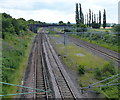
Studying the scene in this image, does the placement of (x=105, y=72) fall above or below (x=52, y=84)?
above

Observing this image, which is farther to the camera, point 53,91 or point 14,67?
point 14,67

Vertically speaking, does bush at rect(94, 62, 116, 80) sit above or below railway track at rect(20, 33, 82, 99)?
above

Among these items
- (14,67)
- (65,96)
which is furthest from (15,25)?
(65,96)

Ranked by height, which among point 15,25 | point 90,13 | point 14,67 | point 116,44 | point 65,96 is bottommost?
point 65,96

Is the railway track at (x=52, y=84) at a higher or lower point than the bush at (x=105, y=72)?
lower

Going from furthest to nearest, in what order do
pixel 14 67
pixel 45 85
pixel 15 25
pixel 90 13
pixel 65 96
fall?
1. pixel 90 13
2. pixel 15 25
3. pixel 14 67
4. pixel 45 85
5. pixel 65 96

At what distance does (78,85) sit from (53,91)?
2188 mm

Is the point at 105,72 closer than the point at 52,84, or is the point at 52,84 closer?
the point at 52,84

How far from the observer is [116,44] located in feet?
100

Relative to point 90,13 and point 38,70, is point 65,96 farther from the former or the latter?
point 90,13

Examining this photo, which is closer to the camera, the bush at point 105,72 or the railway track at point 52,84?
the railway track at point 52,84

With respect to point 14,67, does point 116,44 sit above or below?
above

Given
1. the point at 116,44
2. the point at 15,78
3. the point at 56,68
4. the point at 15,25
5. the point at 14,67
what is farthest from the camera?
the point at 15,25

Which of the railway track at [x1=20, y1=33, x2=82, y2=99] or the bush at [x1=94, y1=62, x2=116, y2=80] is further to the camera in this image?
the bush at [x1=94, y1=62, x2=116, y2=80]
